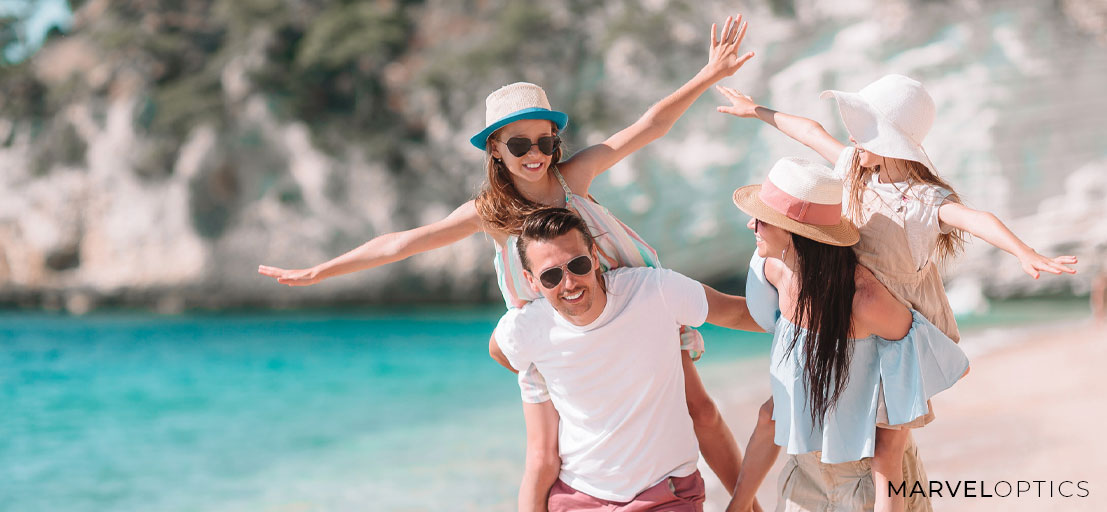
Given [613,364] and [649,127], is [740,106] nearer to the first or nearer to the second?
[649,127]

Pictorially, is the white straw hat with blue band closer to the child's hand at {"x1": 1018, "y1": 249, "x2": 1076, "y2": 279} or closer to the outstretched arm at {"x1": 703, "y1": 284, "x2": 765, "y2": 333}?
the outstretched arm at {"x1": 703, "y1": 284, "x2": 765, "y2": 333}

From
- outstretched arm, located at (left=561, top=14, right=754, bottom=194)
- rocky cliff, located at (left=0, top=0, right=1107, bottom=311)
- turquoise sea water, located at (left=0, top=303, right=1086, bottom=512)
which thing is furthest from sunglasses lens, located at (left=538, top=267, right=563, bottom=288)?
rocky cliff, located at (left=0, top=0, right=1107, bottom=311)

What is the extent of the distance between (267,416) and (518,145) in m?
9.06

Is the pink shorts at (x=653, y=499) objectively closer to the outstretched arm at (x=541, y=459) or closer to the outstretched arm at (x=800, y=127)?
the outstretched arm at (x=541, y=459)

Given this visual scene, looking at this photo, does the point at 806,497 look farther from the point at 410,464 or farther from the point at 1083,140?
the point at 1083,140

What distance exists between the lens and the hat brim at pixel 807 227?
2.11 m

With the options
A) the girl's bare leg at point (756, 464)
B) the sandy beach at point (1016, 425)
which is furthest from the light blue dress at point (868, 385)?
the sandy beach at point (1016, 425)

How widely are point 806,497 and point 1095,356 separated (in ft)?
28.3

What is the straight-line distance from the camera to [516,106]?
99.3 inches

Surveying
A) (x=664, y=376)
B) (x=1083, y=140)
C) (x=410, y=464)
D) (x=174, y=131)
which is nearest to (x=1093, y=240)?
(x=1083, y=140)

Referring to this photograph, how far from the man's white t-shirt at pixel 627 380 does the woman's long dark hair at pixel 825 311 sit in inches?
10.8

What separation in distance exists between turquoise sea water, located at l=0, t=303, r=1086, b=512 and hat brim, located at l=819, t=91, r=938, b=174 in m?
4.55

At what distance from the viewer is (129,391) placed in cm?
1255

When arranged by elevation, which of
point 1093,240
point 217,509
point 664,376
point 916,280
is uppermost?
point 1093,240
